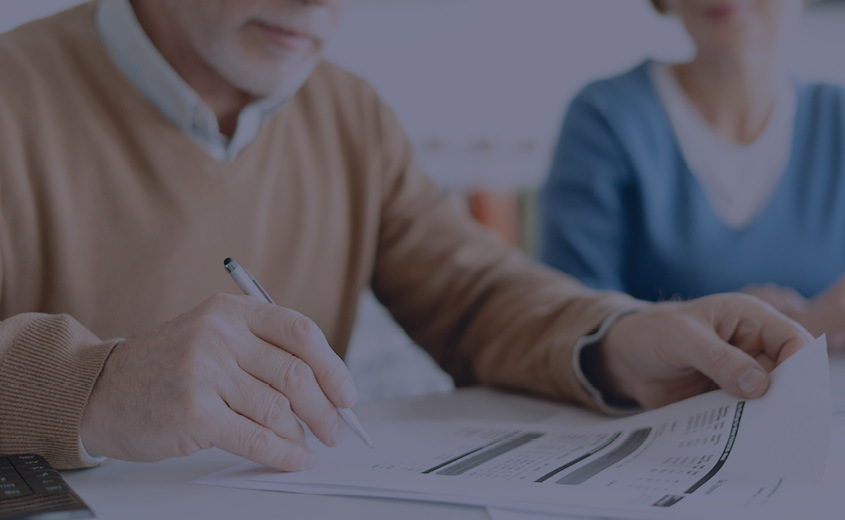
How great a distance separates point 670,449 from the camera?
612 millimetres

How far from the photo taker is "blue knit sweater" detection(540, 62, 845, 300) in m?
1.33

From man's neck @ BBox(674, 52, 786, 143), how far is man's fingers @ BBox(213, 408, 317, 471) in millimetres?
1075

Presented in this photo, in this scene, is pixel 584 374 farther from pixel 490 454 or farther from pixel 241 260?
pixel 241 260

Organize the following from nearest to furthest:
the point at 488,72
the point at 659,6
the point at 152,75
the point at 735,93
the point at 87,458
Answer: the point at 87,458 < the point at 152,75 < the point at 735,93 < the point at 659,6 < the point at 488,72

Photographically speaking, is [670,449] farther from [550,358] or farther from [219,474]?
[219,474]

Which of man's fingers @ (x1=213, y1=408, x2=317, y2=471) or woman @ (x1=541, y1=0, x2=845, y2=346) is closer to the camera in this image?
man's fingers @ (x1=213, y1=408, x2=317, y2=471)

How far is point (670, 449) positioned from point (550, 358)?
0.73 ft

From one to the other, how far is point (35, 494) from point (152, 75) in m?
0.55

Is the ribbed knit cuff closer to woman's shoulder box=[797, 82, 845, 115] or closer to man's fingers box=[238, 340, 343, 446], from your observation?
man's fingers box=[238, 340, 343, 446]

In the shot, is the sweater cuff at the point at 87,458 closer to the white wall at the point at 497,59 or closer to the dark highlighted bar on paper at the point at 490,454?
the dark highlighted bar on paper at the point at 490,454

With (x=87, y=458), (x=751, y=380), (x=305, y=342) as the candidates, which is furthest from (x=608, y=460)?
(x=87, y=458)

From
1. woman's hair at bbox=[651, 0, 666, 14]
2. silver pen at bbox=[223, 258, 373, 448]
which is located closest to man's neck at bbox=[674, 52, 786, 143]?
woman's hair at bbox=[651, 0, 666, 14]

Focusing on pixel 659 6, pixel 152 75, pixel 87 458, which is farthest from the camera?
pixel 659 6

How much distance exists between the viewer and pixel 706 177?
136 cm
